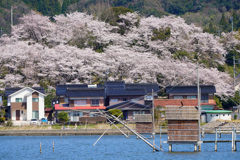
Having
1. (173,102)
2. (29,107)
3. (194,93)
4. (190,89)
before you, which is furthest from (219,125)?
(29,107)

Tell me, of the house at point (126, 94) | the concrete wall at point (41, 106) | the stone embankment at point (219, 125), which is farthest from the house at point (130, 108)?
the concrete wall at point (41, 106)

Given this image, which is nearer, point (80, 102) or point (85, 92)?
point (85, 92)

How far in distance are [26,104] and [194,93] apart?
66.7ft

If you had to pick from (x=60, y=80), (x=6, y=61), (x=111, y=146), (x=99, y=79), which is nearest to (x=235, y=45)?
(x=99, y=79)

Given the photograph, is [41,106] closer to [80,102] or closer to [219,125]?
[80,102]

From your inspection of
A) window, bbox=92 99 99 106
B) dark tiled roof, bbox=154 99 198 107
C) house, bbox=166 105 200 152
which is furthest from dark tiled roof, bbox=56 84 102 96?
house, bbox=166 105 200 152

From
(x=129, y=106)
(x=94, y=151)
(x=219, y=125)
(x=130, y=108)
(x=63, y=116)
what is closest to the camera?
(x=94, y=151)

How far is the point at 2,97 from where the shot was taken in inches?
2456

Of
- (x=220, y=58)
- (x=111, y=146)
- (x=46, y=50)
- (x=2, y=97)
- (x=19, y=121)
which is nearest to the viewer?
(x=111, y=146)

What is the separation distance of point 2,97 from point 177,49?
25137 mm

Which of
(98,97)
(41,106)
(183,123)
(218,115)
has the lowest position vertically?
(218,115)

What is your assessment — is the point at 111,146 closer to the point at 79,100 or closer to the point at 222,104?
the point at 79,100

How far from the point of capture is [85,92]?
59.0m

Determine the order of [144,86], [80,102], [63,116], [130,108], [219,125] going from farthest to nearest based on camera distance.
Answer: [144,86]
[80,102]
[130,108]
[63,116]
[219,125]
